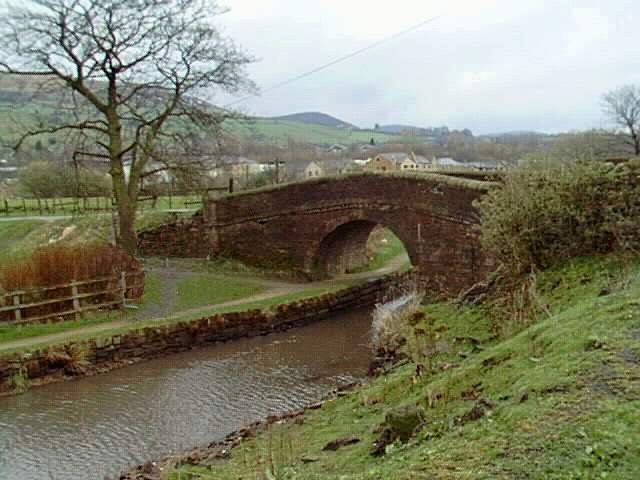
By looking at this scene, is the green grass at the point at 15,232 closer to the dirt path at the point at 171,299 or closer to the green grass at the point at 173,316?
the dirt path at the point at 171,299

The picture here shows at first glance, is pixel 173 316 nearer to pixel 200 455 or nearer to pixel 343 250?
pixel 200 455

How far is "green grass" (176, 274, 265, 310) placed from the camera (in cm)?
1633

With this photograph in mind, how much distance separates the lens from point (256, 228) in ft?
69.9

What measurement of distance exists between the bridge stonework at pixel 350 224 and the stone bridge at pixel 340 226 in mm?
26

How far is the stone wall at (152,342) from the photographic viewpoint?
38.8ft

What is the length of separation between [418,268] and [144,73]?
31.2 ft

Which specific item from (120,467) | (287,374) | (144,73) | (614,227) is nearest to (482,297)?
(614,227)

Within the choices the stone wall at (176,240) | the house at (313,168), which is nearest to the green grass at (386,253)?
the stone wall at (176,240)

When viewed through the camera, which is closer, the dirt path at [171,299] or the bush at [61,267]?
the dirt path at [171,299]

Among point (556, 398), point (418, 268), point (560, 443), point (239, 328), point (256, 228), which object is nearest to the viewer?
point (560, 443)

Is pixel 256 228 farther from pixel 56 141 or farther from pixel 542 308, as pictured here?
pixel 542 308

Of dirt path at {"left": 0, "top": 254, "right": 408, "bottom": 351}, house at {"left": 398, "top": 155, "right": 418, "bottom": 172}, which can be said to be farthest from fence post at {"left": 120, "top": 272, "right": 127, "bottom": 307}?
house at {"left": 398, "top": 155, "right": 418, "bottom": 172}

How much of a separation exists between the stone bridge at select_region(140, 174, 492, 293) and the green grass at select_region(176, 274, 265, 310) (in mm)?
2453

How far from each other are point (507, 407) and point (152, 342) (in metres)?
10.6
